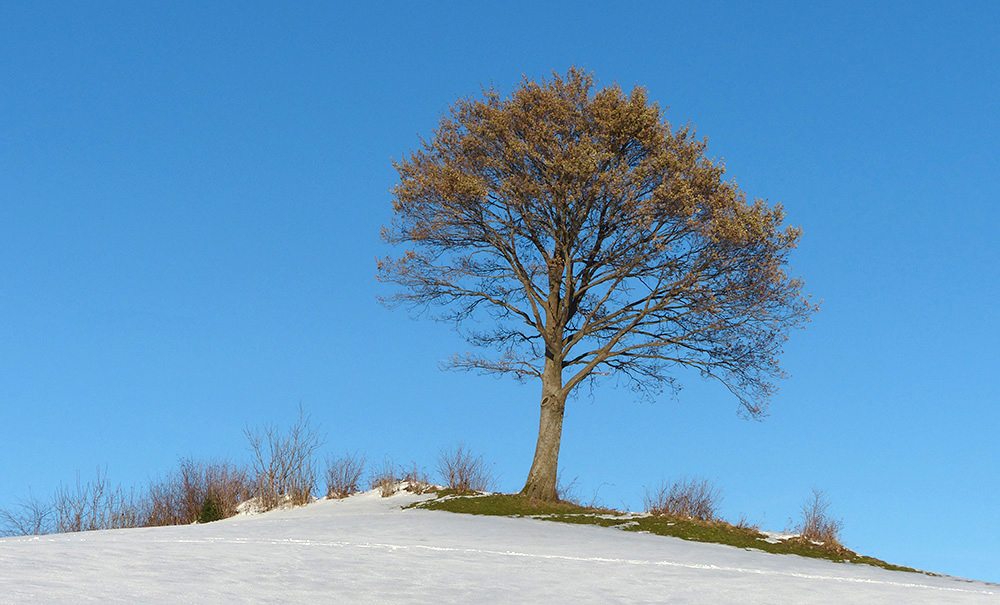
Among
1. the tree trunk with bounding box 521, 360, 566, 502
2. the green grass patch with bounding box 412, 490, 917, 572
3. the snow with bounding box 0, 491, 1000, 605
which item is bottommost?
the snow with bounding box 0, 491, 1000, 605

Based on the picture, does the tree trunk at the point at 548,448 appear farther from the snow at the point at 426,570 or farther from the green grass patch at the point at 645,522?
the snow at the point at 426,570

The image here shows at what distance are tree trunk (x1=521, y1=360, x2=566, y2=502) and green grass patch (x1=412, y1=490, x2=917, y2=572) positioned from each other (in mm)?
322

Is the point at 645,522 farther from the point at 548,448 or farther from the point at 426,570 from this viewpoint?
the point at 426,570

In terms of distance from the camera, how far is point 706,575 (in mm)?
10195

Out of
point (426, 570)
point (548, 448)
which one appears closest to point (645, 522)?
point (548, 448)

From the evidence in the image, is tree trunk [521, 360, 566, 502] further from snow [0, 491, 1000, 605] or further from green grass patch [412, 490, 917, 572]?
snow [0, 491, 1000, 605]

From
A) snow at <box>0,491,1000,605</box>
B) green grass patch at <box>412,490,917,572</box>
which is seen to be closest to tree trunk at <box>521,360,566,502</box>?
green grass patch at <box>412,490,917,572</box>

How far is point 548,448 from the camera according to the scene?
1845cm

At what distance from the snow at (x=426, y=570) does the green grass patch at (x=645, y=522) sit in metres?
1.16

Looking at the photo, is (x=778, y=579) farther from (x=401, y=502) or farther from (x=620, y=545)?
(x=401, y=502)

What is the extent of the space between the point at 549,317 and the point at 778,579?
9735 millimetres

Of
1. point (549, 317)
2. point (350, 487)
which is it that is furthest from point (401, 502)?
point (549, 317)

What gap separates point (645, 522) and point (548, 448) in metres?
2.87

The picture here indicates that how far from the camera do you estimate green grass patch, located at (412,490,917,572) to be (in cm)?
1530
